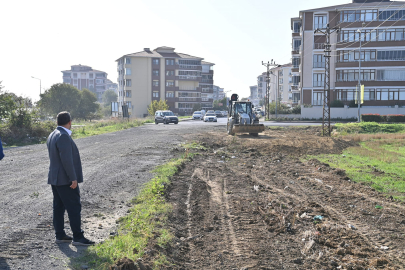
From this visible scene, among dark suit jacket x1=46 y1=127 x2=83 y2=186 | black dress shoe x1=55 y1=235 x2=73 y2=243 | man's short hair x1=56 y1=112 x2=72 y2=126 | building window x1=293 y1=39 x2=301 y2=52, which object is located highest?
building window x1=293 y1=39 x2=301 y2=52

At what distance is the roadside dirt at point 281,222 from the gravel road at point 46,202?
4.42 feet

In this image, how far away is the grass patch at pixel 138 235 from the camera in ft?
18.8

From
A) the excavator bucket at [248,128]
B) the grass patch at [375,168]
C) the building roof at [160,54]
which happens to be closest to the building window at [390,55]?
the excavator bucket at [248,128]

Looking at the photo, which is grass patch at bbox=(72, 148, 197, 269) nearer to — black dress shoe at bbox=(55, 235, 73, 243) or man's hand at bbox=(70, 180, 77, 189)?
black dress shoe at bbox=(55, 235, 73, 243)

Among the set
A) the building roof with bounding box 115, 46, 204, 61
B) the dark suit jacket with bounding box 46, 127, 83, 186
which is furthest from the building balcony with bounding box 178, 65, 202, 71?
the dark suit jacket with bounding box 46, 127, 83, 186

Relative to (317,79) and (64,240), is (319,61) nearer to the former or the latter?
(317,79)

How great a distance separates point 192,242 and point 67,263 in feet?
7.06

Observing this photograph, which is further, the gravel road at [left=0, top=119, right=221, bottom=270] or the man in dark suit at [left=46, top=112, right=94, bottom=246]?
the man in dark suit at [left=46, top=112, right=94, bottom=246]

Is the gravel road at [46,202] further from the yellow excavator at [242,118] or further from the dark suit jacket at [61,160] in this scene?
the yellow excavator at [242,118]

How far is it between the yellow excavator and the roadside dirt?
53.3 ft

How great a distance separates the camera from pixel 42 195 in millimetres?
9984

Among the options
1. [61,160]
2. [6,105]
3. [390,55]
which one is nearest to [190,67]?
[390,55]

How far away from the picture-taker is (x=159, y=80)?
105938mm

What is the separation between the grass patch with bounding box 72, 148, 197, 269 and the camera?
226 inches
